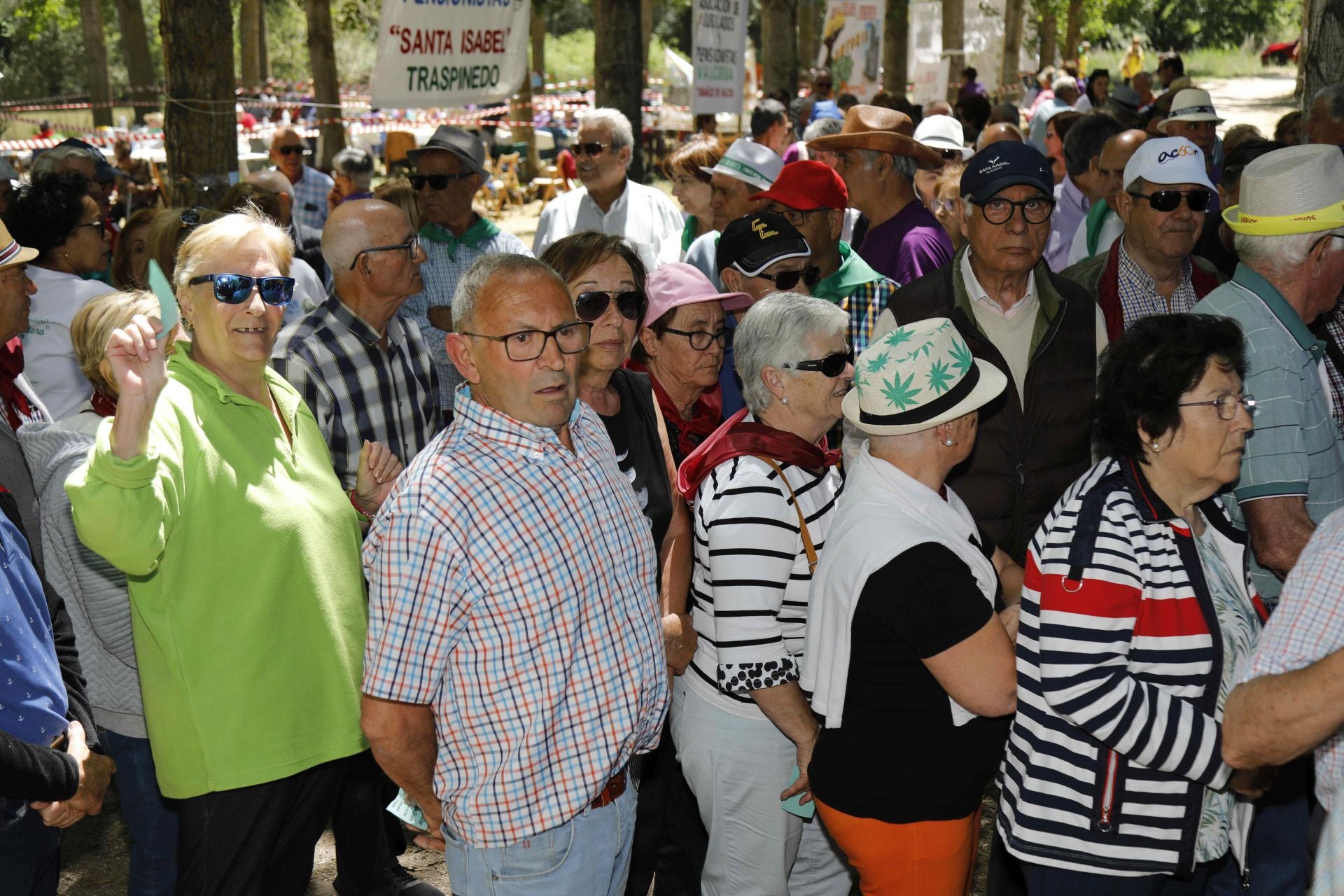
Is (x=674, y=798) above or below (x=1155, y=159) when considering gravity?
below

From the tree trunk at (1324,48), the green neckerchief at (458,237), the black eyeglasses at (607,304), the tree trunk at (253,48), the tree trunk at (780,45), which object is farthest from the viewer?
the tree trunk at (253,48)

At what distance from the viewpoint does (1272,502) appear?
3.46 m

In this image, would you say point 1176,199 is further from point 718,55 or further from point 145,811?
point 718,55

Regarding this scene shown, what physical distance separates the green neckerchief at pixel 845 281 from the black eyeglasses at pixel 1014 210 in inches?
37.1

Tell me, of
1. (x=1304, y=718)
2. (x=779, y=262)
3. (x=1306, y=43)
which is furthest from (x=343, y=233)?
(x=1306, y=43)

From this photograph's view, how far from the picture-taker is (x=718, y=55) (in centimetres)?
1016

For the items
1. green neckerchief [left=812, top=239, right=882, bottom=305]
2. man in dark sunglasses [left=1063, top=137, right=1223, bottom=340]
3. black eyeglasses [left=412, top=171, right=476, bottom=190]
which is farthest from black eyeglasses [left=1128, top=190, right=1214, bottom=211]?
black eyeglasses [left=412, top=171, right=476, bottom=190]

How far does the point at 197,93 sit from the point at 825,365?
5005 millimetres

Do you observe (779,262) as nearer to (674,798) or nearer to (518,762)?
(674,798)

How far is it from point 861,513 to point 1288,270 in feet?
5.73

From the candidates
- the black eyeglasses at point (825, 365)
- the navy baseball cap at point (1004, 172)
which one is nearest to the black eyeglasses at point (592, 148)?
the navy baseball cap at point (1004, 172)

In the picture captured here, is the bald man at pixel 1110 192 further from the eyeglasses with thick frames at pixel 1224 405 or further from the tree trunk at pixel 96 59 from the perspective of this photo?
the tree trunk at pixel 96 59

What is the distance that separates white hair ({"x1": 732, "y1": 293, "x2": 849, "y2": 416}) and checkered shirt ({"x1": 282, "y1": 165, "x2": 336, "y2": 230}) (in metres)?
8.05

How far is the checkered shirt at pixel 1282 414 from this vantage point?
3434 mm
